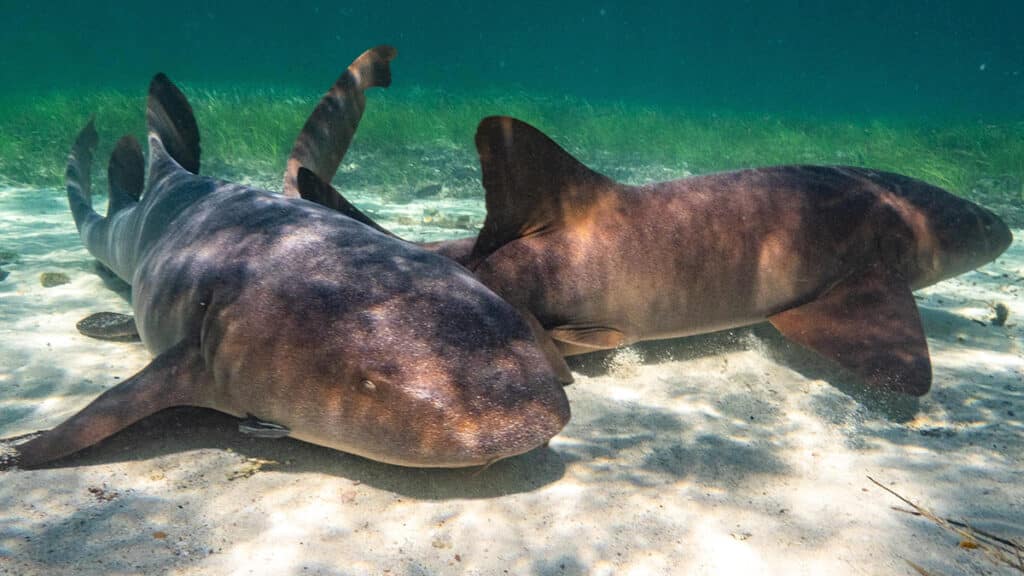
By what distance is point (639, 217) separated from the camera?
3941 mm

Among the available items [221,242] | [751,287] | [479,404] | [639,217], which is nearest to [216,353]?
[221,242]

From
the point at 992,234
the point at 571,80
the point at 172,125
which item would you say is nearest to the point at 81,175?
the point at 172,125

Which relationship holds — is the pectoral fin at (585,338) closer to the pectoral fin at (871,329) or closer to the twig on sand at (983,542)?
the pectoral fin at (871,329)

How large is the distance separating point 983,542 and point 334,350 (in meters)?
2.67

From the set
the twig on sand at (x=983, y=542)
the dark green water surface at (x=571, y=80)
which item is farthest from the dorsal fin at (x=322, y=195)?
the dark green water surface at (x=571, y=80)

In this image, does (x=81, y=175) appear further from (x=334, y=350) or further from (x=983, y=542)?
(x=983, y=542)

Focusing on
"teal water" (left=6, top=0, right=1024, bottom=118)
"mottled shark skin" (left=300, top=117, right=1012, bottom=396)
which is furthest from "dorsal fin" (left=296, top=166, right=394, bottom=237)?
"teal water" (left=6, top=0, right=1024, bottom=118)

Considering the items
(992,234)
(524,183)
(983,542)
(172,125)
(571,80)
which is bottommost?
(983,542)

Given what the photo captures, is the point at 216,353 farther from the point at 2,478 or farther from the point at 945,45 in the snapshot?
the point at 945,45

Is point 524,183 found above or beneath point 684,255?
above

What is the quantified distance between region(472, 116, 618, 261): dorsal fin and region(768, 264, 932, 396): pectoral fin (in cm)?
167

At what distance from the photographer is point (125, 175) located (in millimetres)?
5977

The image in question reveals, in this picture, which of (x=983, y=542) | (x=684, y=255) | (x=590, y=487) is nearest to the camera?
(x=983, y=542)

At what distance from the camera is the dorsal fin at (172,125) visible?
206 inches
